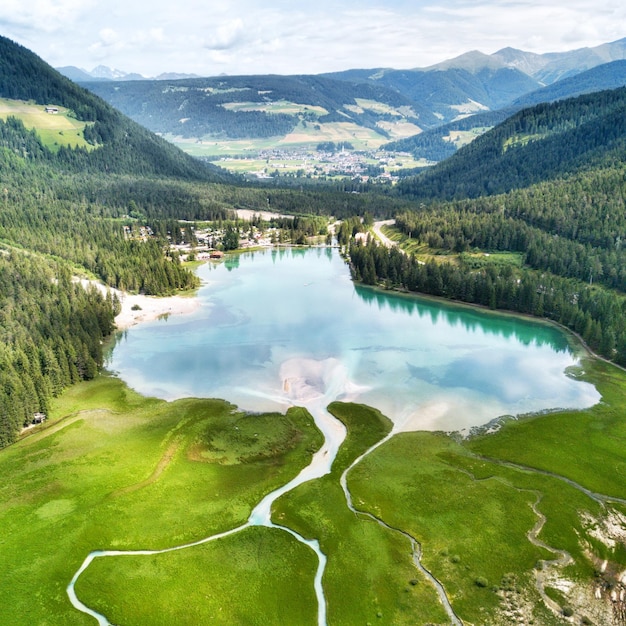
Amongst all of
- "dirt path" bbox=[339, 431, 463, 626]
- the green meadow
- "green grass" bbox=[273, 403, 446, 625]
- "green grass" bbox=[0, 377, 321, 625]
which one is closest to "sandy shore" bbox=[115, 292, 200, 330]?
"green grass" bbox=[0, 377, 321, 625]

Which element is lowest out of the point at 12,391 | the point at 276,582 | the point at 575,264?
the point at 276,582

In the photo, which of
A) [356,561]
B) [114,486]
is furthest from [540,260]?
[114,486]

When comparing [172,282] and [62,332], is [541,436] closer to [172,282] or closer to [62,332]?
[62,332]

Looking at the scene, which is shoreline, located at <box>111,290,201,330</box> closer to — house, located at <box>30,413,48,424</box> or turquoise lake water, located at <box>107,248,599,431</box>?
turquoise lake water, located at <box>107,248,599,431</box>

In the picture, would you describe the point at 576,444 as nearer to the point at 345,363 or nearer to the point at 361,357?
the point at 345,363

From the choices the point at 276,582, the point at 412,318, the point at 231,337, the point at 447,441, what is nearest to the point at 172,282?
the point at 231,337

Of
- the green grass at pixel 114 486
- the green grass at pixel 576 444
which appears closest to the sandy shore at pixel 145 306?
the green grass at pixel 114 486

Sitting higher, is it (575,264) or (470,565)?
(575,264)

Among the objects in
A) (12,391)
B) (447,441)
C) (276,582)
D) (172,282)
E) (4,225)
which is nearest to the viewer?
(276,582)

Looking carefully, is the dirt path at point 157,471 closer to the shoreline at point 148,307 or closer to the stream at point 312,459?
the stream at point 312,459

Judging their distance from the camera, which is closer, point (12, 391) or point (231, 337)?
point (12, 391)
